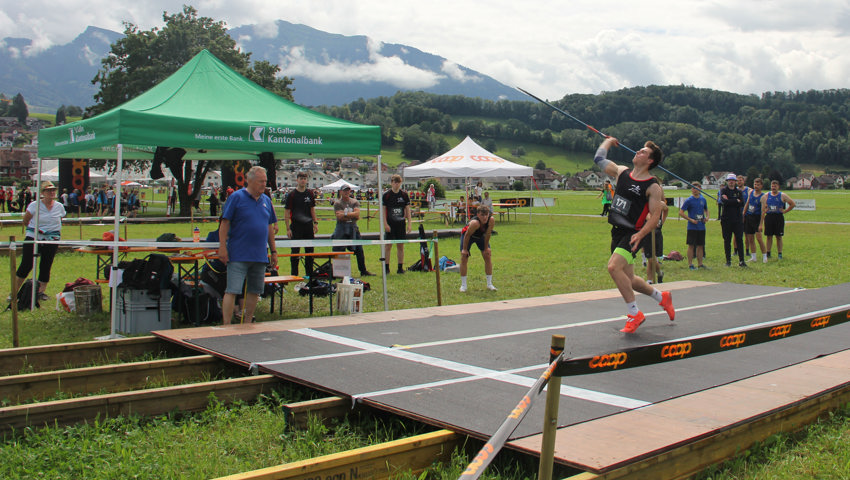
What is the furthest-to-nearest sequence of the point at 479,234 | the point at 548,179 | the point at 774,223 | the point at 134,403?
1. the point at 548,179
2. the point at 774,223
3. the point at 479,234
4. the point at 134,403

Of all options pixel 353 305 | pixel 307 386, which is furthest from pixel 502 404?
pixel 353 305

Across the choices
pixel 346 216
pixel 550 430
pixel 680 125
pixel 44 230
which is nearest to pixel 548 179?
pixel 680 125

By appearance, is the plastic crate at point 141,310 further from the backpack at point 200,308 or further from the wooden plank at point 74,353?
the wooden plank at point 74,353

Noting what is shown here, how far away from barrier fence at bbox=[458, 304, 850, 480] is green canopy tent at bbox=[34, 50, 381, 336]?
5789 mm

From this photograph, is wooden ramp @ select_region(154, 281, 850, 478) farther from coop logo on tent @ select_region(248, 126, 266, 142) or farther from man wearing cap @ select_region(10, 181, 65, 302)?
man wearing cap @ select_region(10, 181, 65, 302)

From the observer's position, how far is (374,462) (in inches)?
146

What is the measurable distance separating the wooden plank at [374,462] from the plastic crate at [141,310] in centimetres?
529

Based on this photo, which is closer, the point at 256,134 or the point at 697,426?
the point at 697,426

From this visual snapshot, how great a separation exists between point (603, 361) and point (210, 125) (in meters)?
6.56

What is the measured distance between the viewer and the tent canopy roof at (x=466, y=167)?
27562mm

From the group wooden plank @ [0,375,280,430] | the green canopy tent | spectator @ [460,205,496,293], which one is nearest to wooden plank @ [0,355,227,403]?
wooden plank @ [0,375,280,430]

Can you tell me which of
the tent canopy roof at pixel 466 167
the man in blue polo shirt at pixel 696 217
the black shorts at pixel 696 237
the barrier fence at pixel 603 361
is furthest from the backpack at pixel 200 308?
the tent canopy roof at pixel 466 167

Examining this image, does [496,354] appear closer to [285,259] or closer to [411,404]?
[411,404]

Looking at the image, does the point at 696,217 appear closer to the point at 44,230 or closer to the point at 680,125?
the point at 44,230
